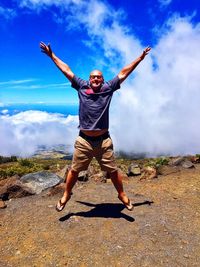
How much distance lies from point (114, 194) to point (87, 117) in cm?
352

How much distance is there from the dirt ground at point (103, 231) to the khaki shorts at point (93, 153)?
4.11ft

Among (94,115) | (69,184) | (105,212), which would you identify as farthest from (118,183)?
(94,115)

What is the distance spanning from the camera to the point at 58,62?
25.0ft

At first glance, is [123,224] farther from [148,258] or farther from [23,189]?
[23,189]

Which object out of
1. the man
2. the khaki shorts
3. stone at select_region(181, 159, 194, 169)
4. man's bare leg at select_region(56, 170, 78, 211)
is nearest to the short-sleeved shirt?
the man

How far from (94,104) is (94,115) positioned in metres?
0.24

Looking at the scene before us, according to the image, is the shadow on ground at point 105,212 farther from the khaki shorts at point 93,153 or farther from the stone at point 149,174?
the stone at point 149,174

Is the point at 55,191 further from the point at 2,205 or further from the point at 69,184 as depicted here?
the point at 69,184

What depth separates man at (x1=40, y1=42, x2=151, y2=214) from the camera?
285 inches

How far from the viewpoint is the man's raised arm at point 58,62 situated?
7465 millimetres

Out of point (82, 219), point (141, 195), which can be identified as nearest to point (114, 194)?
point (141, 195)

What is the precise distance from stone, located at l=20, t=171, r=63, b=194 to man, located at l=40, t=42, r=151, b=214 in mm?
2582

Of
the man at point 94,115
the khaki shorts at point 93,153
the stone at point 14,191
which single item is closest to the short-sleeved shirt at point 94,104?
the man at point 94,115

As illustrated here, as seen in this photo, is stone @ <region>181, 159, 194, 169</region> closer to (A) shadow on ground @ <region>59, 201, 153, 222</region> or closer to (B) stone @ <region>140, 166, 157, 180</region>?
(B) stone @ <region>140, 166, 157, 180</region>
